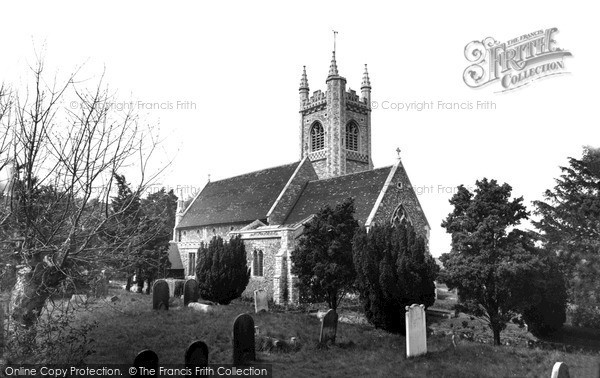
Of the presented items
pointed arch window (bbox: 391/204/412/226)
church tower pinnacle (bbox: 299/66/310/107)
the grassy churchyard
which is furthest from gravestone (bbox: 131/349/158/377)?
church tower pinnacle (bbox: 299/66/310/107)

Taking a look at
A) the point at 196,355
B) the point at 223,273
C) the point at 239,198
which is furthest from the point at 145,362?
the point at 239,198

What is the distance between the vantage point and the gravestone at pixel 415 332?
11.5 meters

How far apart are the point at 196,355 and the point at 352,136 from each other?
30.7 m

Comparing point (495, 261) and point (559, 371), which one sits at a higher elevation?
point (495, 261)

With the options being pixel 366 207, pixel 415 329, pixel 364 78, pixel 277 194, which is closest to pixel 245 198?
pixel 277 194

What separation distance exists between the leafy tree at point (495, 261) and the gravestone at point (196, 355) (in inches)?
380

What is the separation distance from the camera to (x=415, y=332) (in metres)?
11.6

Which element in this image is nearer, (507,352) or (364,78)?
(507,352)

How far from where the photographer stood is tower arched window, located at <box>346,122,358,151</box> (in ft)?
122

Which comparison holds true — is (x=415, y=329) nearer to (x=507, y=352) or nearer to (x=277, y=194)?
(x=507, y=352)

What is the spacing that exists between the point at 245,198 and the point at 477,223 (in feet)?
61.2

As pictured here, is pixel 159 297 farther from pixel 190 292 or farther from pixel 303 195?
pixel 303 195

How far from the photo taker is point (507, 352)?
11.6 meters

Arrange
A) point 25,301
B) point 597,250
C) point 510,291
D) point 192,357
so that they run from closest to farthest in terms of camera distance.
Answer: point 25,301 → point 192,357 → point 510,291 → point 597,250
